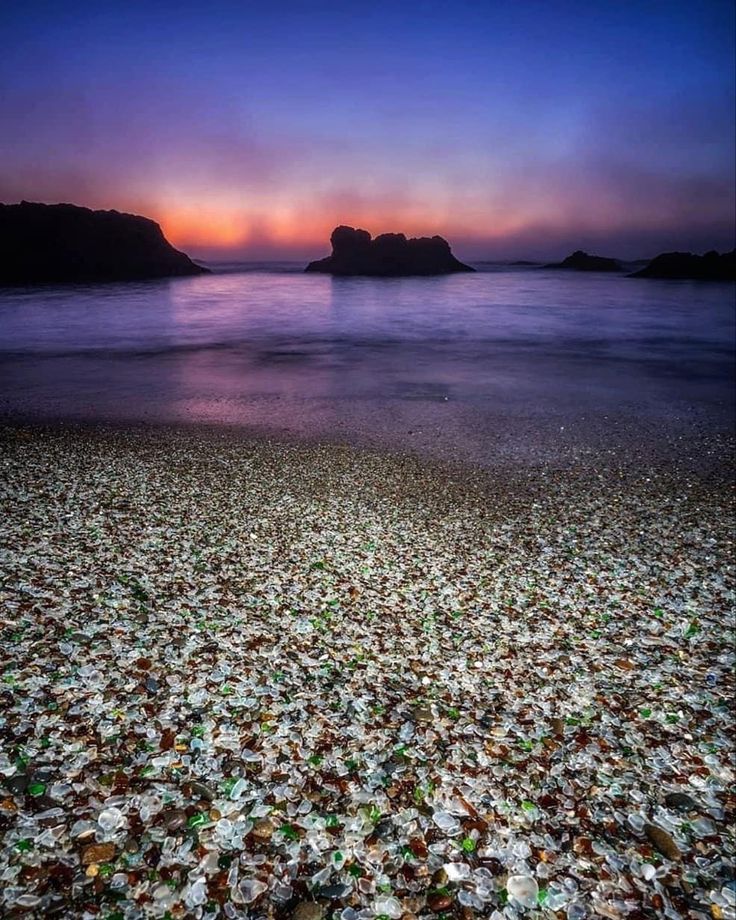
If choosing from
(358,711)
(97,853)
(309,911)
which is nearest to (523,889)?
(309,911)

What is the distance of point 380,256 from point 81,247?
86.8 m

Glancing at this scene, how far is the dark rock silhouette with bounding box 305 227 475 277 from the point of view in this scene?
172 meters

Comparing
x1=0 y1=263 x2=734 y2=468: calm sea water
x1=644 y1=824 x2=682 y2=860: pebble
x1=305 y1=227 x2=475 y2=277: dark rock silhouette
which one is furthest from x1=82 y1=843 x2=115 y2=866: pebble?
x1=305 y1=227 x2=475 y2=277: dark rock silhouette

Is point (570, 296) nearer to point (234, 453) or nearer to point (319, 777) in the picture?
point (234, 453)

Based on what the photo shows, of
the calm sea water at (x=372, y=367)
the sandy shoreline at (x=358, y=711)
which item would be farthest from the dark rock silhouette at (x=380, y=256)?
the sandy shoreline at (x=358, y=711)

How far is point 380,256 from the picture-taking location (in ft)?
571

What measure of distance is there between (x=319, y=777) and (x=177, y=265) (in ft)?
587

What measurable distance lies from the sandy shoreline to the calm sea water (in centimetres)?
745

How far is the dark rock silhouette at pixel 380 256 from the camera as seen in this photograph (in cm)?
17238

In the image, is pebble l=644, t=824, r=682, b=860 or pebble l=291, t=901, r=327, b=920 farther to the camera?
pebble l=644, t=824, r=682, b=860

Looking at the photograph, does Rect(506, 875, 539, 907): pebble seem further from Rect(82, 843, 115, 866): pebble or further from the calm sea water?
the calm sea water

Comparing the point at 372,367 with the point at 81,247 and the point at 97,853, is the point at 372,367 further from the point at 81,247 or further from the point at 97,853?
the point at 81,247

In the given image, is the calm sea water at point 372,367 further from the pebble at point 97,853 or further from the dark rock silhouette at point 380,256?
the dark rock silhouette at point 380,256

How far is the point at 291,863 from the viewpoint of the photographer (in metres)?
3.75
